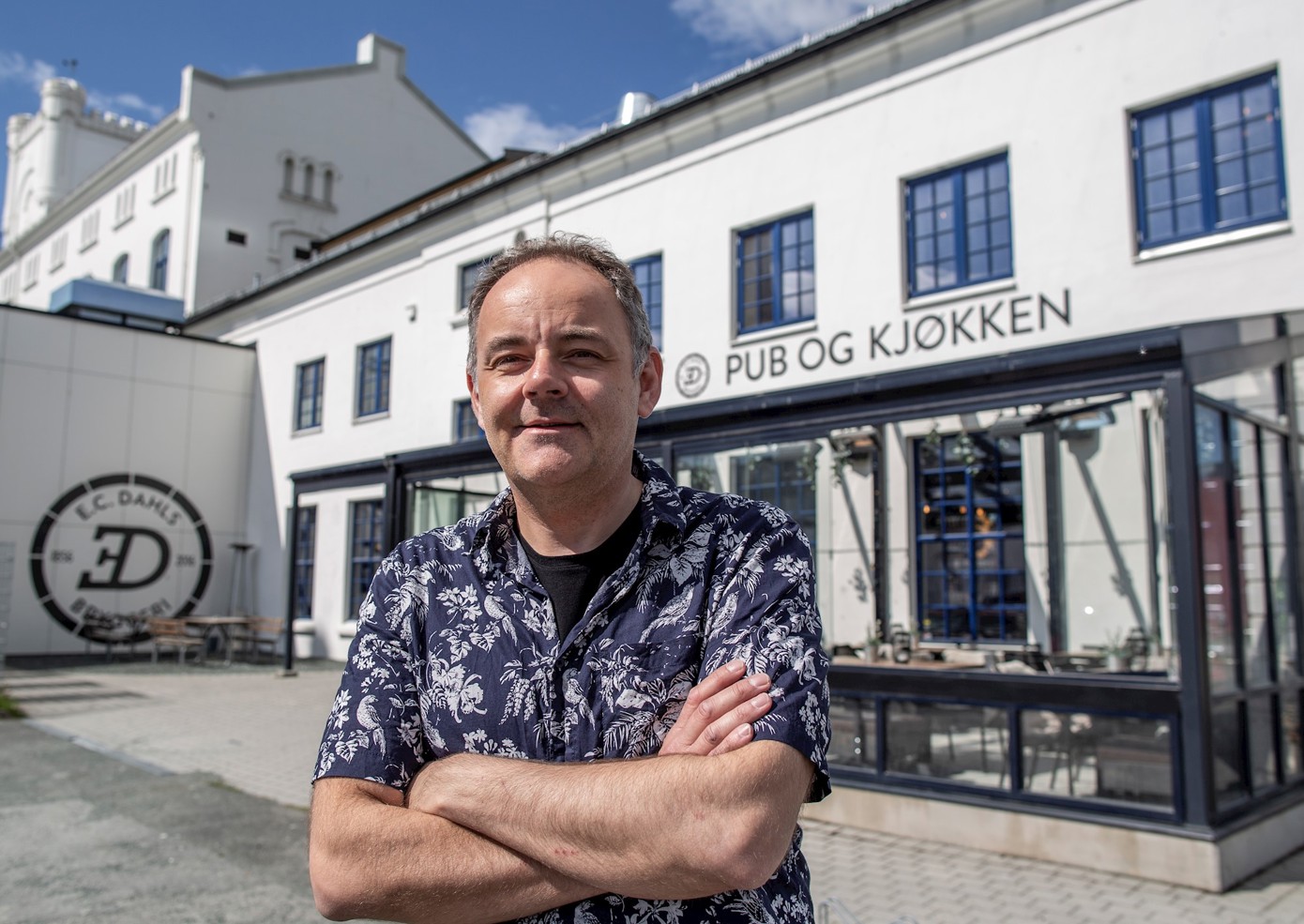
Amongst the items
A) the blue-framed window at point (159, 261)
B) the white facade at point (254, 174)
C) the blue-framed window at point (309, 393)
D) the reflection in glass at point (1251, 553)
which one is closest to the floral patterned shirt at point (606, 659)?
the reflection in glass at point (1251, 553)

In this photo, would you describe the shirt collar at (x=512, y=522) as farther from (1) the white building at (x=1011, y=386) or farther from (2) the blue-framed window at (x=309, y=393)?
(2) the blue-framed window at (x=309, y=393)

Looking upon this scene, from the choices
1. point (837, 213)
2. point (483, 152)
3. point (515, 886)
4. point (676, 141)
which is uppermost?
point (483, 152)

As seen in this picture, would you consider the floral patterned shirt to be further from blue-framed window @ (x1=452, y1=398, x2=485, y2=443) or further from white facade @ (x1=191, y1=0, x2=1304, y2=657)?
blue-framed window @ (x1=452, y1=398, x2=485, y2=443)

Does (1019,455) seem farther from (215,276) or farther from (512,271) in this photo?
(215,276)

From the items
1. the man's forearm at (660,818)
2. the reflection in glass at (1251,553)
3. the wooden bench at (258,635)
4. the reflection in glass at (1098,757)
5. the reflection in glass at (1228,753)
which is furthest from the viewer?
the wooden bench at (258,635)

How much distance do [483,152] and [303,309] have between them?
534 inches

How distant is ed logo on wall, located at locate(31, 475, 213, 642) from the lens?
20938mm

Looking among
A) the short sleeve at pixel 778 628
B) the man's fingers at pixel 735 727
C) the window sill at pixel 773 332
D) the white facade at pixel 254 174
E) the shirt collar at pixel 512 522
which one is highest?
the white facade at pixel 254 174

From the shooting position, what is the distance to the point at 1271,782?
21.8 ft

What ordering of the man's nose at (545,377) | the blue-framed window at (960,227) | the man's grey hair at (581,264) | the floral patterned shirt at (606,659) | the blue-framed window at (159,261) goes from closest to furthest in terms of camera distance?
the floral patterned shirt at (606,659) → the man's nose at (545,377) → the man's grey hair at (581,264) → the blue-framed window at (960,227) → the blue-framed window at (159,261)

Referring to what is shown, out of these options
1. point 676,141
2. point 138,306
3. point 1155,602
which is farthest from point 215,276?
point 1155,602

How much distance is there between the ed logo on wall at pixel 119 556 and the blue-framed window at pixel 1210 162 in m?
21.0

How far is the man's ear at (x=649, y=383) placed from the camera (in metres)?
2.15

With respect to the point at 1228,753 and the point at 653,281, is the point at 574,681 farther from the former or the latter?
the point at 653,281
